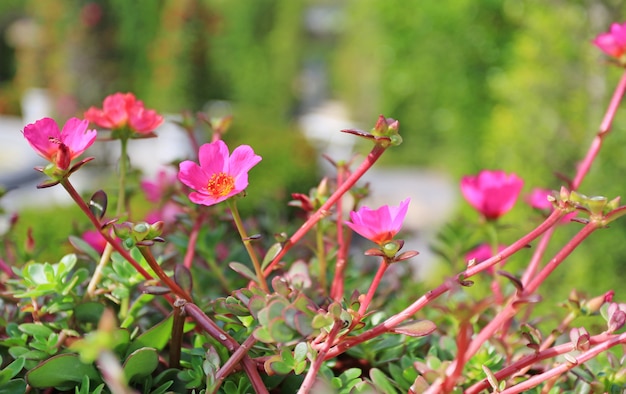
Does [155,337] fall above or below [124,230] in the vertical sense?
below

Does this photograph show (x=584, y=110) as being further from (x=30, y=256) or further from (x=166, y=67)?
(x=166, y=67)

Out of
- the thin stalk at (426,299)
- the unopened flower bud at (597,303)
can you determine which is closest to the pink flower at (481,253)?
the unopened flower bud at (597,303)

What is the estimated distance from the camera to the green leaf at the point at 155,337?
537 millimetres

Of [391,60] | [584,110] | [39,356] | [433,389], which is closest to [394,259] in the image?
[433,389]

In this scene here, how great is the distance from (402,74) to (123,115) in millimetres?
5072

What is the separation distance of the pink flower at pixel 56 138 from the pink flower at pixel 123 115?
0.40 feet

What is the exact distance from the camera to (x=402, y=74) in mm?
5535

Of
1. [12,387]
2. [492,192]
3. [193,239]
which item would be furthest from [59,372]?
[492,192]

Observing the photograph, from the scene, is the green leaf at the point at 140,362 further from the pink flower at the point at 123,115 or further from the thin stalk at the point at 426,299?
the pink flower at the point at 123,115

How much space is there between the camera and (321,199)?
624 millimetres

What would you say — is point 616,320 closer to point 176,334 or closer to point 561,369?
point 561,369

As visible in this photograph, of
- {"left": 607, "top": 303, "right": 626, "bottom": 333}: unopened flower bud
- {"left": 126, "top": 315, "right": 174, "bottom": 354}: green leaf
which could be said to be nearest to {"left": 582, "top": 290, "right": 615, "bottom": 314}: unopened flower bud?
{"left": 607, "top": 303, "right": 626, "bottom": 333}: unopened flower bud

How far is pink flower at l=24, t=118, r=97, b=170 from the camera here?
49 centimetres

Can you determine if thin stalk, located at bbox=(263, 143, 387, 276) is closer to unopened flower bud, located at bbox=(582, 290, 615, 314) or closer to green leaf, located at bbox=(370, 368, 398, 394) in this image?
green leaf, located at bbox=(370, 368, 398, 394)
